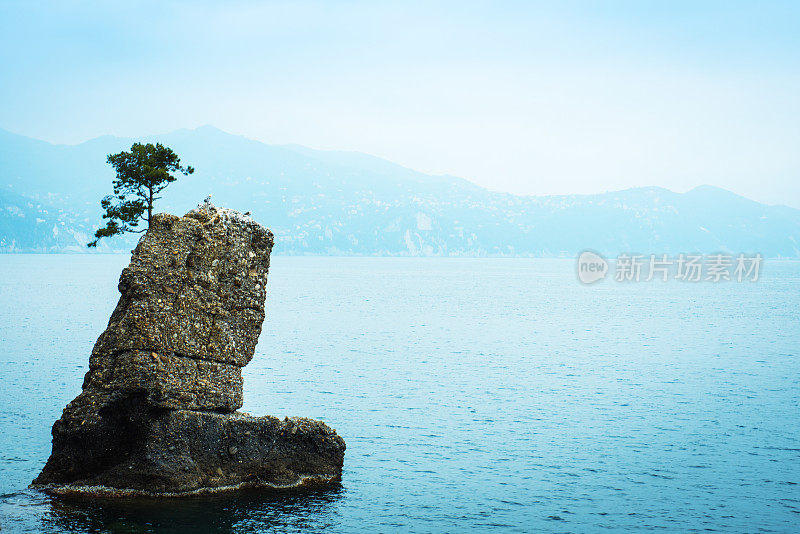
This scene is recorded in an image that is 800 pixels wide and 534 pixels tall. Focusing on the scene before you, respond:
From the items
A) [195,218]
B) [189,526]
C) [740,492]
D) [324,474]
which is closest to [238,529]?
[189,526]

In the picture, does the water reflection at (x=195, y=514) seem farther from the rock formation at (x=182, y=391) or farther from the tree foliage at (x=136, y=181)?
the tree foliage at (x=136, y=181)

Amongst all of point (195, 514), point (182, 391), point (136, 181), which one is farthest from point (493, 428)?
point (136, 181)

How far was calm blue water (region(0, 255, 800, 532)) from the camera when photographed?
18.8 m

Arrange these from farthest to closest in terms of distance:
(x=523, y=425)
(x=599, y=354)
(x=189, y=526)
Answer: (x=599, y=354)
(x=523, y=425)
(x=189, y=526)

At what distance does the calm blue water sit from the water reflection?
64mm

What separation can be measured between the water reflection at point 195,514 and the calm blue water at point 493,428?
6cm

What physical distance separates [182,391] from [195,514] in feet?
11.1

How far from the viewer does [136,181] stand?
1822 inches

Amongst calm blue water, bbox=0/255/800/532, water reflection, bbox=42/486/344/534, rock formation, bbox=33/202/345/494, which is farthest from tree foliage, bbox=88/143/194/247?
water reflection, bbox=42/486/344/534

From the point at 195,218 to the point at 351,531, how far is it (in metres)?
10.2

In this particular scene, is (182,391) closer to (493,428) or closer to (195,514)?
(195,514)

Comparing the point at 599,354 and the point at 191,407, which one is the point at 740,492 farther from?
the point at 599,354

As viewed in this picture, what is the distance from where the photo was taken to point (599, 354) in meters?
55.2

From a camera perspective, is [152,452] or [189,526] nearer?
[189,526]
